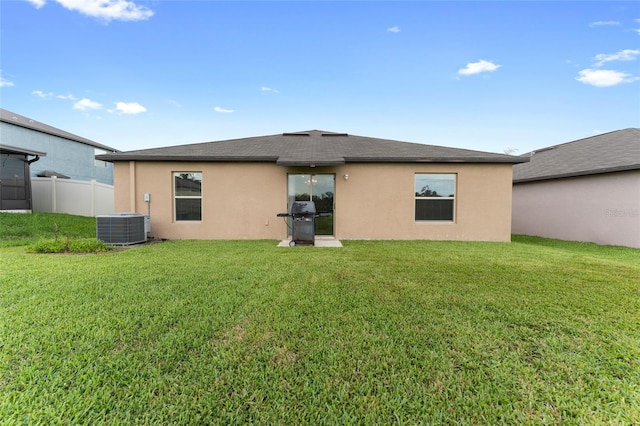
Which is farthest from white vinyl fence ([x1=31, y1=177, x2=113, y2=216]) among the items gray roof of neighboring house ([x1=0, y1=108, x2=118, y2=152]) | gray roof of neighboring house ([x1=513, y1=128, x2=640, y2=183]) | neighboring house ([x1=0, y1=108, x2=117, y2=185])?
gray roof of neighboring house ([x1=513, y1=128, x2=640, y2=183])

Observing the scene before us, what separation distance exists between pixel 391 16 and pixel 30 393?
12.2m

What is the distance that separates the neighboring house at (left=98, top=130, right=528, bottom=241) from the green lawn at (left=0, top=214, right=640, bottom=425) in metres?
4.25

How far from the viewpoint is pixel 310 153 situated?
896 centimetres

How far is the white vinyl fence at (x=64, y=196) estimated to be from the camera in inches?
504

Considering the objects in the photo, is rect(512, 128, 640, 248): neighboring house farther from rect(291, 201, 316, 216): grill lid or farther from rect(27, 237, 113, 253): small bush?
rect(27, 237, 113, 253): small bush

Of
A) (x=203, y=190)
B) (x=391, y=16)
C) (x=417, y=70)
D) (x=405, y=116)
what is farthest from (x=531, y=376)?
(x=405, y=116)

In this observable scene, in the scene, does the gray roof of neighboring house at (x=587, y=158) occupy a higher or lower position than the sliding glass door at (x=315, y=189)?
higher

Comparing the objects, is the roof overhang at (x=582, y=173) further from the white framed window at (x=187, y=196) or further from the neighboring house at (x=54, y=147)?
the neighboring house at (x=54, y=147)

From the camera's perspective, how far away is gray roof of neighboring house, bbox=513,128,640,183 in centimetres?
932

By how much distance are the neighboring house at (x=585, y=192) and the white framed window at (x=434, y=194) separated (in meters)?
5.46

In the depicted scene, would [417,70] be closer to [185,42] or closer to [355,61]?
[355,61]

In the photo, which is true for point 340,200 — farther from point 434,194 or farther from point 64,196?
point 64,196

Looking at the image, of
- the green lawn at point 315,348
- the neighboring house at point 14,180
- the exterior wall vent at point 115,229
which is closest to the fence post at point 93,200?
the neighboring house at point 14,180

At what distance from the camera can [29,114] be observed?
1931cm
